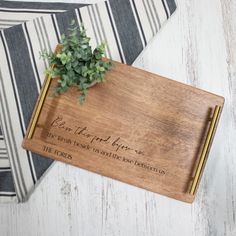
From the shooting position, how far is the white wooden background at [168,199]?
986mm

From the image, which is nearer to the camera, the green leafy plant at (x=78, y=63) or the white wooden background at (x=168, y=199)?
the green leafy plant at (x=78, y=63)

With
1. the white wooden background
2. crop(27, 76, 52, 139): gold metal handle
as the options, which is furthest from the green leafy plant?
the white wooden background

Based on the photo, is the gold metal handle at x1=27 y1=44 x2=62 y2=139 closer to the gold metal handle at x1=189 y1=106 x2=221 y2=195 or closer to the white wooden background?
the white wooden background

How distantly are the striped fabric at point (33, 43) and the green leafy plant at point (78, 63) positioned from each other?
131 mm

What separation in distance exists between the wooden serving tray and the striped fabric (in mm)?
54

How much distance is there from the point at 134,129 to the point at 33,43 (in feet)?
1.11

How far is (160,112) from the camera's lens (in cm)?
97

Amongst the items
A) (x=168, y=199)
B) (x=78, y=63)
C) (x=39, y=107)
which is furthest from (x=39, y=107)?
(x=168, y=199)

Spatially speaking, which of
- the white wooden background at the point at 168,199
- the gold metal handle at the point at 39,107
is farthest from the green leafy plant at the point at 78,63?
the white wooden background at the point at 168,199

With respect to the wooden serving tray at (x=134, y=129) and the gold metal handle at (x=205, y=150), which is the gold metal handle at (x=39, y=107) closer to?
the wooden serving tray at (x=134, y=129)

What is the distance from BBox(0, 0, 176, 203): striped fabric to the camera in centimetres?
97

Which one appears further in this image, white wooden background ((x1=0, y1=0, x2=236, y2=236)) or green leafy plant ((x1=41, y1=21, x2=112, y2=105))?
white wooden background ((x1=0, y1=0, x2=236, y2=236))

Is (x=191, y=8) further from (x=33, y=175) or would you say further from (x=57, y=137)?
(x=33, y=175)

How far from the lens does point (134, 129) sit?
3.18 feet
